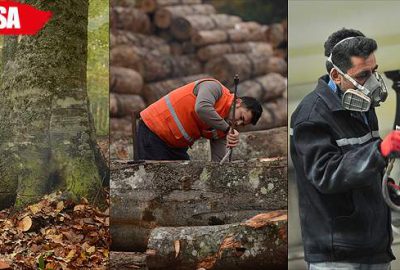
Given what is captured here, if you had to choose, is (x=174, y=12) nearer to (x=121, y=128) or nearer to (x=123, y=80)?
(x=123, y=80)

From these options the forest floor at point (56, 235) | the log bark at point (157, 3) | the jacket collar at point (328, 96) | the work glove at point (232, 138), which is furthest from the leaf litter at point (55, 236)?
the jacket collar at point (328, 96)

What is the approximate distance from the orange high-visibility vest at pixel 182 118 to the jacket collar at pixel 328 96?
2.00 feet

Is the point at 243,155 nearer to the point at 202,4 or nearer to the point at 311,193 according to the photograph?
the point at 311,193

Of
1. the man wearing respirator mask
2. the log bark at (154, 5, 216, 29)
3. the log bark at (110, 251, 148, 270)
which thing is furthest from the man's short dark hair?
the log bark at (110, 251, 148, 270)

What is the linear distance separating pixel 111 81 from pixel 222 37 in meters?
0.75

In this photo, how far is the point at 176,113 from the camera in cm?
404

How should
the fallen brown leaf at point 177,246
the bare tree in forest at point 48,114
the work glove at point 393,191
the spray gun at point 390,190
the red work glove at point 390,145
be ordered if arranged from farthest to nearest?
1. the bare tree in forest at point 48,114
2. the fallen brown leaf at point 177,246
3. the work glove at point 393,191
4. the spray gun at point 390,190
5. the red work glove at point 390,145

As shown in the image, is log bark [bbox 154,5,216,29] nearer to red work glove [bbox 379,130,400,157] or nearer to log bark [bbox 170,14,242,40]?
log bark [bbox 170,14,242,40]

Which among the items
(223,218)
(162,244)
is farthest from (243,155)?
(162,244)

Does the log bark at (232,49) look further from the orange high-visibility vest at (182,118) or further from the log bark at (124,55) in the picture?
the log bark at (124,55)

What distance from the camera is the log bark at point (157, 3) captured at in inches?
160

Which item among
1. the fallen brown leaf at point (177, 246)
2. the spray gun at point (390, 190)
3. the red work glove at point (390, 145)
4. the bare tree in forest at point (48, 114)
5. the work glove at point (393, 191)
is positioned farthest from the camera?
the bare tree in forest at point (48, 114)

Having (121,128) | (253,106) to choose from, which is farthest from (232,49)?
(121,128)

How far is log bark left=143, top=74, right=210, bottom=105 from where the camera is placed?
13.4ft
